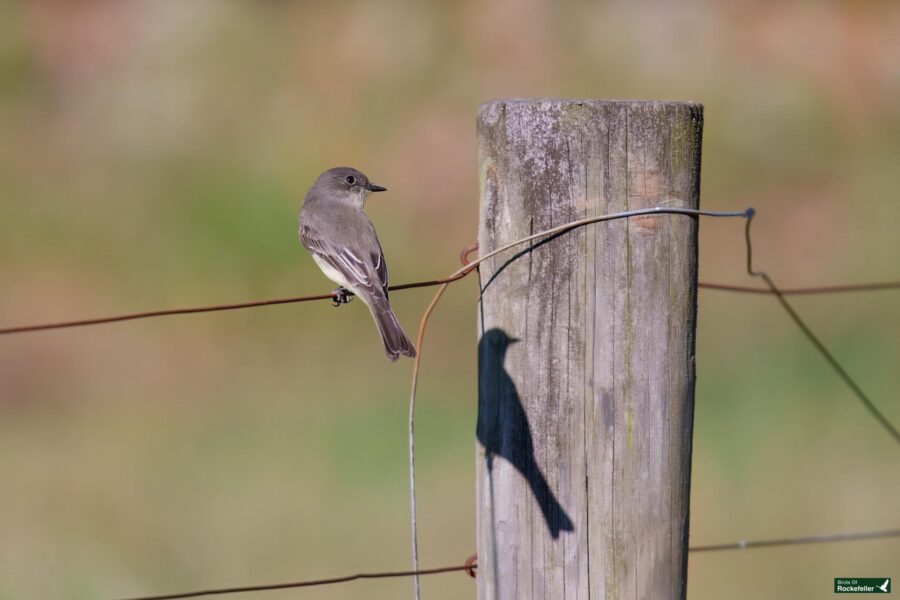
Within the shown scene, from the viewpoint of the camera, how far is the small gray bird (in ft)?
20.4

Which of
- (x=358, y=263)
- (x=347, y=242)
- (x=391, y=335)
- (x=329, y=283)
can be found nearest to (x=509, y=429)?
(x=391, y=335)

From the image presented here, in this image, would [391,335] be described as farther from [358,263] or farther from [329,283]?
[329,283]

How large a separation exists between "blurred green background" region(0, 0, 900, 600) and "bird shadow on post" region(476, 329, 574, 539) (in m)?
3.48

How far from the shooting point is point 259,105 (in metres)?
12.4

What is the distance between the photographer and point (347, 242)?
6.91 metres

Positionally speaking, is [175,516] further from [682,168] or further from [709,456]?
[682,168]

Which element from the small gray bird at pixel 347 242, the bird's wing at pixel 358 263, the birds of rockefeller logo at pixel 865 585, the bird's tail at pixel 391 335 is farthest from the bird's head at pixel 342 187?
the birds of rockefeller logo at pixel 865 585

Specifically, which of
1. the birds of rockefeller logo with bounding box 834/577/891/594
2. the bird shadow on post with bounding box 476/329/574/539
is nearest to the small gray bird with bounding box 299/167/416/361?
the bird shadow on post with bounding box 476/329/574/539

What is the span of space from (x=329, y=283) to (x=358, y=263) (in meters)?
3.45

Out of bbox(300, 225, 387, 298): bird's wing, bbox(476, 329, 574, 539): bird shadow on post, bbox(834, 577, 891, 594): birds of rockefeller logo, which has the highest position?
bbox(300, 225, 387, 298): bird's wing

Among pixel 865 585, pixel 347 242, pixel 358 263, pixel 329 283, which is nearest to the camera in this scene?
pixel 865 585

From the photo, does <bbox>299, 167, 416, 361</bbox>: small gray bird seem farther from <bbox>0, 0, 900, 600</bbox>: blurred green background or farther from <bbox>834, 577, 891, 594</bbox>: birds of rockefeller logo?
<bbox>834, 577, 891, 594</bbox>: birds of rockefeller logo

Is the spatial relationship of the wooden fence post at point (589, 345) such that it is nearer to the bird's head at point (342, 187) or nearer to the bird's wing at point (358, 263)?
the bird's wing at point (358, 263)

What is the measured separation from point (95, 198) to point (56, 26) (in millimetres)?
2679
